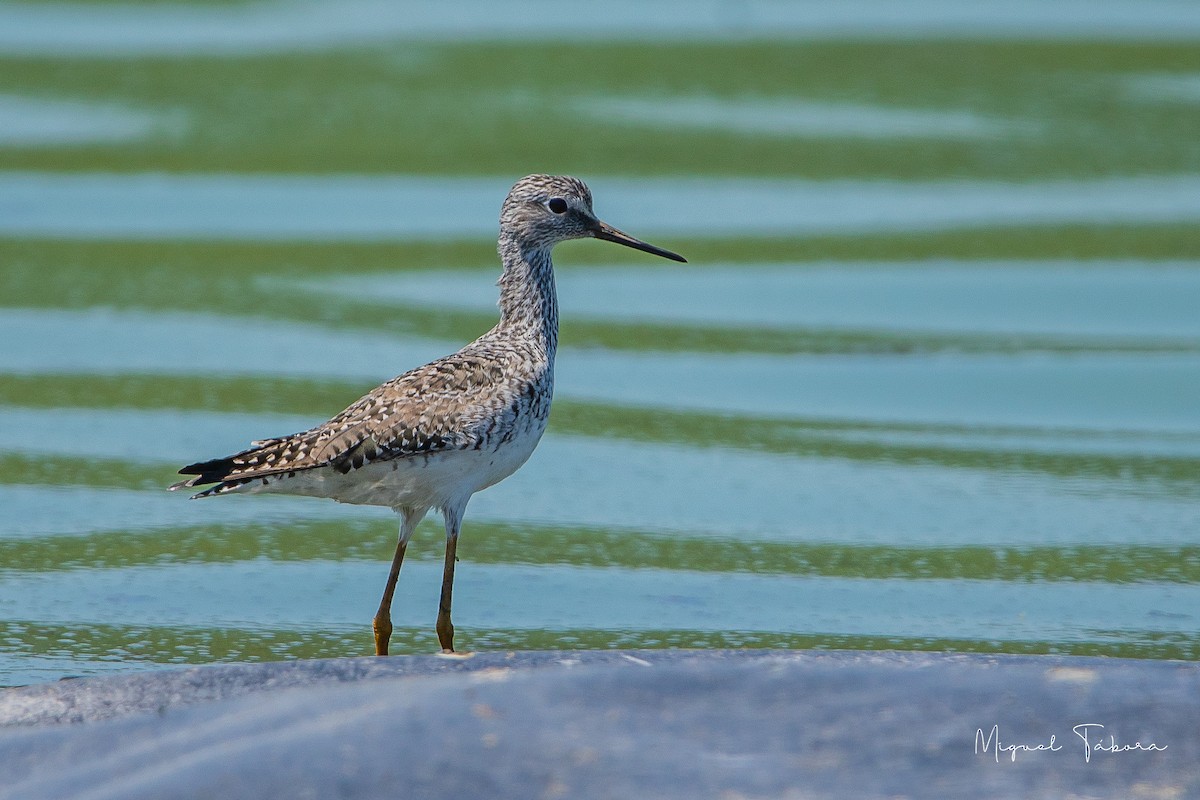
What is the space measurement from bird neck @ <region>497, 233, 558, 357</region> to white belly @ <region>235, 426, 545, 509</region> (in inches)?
21.0

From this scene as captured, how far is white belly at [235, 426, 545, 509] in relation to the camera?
17.3ft

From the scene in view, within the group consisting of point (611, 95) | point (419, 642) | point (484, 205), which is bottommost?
point (419, 642)

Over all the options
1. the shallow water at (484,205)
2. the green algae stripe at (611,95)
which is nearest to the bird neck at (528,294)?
the shallow water at (484,205)

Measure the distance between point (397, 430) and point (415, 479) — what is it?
0.16 m

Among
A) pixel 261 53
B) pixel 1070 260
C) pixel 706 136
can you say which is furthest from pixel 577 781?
pixel 261 53

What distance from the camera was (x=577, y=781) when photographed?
11.5ft

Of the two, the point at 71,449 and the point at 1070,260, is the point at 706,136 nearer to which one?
the point at 1070,260

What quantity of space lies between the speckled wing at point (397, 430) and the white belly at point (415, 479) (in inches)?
1.5

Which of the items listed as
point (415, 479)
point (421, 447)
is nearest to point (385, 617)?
point (415, 479)

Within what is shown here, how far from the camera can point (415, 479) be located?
17.6ft

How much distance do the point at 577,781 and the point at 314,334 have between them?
5.67 meters

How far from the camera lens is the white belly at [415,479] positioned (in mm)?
5285

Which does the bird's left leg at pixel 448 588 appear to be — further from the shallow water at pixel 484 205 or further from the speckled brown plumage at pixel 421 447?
the shallow water at pixel 484 205

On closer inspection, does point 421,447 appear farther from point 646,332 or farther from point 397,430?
point 646,332
